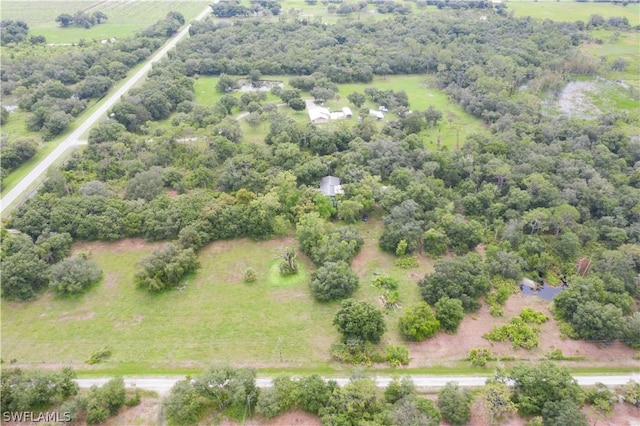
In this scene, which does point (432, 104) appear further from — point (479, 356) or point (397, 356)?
point (397, 356)

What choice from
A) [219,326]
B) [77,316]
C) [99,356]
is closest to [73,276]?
[77,316]

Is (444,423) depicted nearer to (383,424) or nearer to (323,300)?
(383,424)

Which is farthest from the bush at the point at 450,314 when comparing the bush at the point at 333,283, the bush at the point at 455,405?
the bush at the point at 333,283

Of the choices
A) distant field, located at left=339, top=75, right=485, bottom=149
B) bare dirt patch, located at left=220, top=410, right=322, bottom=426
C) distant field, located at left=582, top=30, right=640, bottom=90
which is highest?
distant field, located at left=582, top=30, right=640, bottom=90

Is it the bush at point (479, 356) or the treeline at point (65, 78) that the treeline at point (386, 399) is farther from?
the treeline at point (65, 78)

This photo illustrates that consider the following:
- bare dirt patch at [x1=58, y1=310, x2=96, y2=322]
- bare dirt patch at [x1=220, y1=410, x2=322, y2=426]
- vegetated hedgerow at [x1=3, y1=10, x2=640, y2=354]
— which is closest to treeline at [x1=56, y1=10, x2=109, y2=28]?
vegetated hedgerow at [x1=3, y1=10, x2=640, y2=354]

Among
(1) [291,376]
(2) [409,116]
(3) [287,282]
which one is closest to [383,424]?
Answer: (1) [291,376]

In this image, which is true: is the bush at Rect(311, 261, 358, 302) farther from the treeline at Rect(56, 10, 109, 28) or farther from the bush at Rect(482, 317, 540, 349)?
the treeline at Rect(56, 10, 109, 28)
